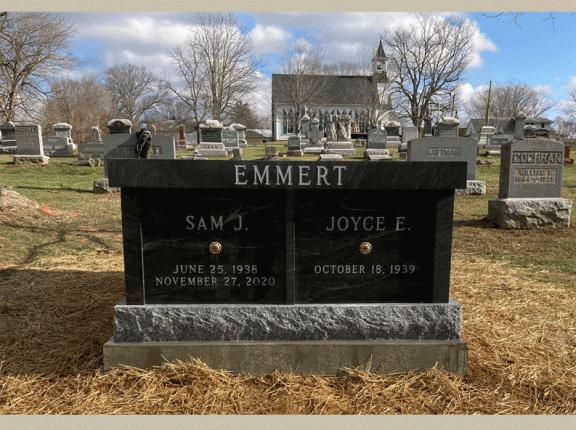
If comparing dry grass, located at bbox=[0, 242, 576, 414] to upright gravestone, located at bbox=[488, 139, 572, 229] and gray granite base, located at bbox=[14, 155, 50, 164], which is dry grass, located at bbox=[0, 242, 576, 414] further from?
gray granite base, located at bbox=[14, 155, 50, 164]

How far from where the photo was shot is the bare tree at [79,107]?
3766 cm

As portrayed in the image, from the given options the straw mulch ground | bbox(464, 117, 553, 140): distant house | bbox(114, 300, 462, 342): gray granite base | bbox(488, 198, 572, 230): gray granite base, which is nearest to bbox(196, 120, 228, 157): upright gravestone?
bbox(464, 117, 553, 140): distant house

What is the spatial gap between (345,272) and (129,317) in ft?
5.09

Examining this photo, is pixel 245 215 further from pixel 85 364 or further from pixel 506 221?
pixel 506 221

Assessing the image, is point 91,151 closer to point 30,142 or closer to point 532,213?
point 30,142

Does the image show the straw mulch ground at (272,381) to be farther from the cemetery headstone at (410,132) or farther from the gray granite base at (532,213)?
the cemetery headstone at (410,132)

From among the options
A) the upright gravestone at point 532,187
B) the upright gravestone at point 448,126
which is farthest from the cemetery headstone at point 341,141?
the upright gravestone at point 532,187

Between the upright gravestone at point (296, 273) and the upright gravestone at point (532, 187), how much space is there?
6.24m

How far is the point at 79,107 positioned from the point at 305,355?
47867 millimetres

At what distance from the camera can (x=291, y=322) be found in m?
2.96

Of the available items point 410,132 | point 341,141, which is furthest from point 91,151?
point 410,132

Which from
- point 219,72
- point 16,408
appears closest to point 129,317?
point 16,408

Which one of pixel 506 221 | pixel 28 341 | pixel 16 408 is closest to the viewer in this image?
pixel 16 408

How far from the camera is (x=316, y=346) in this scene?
2912 millimetres
